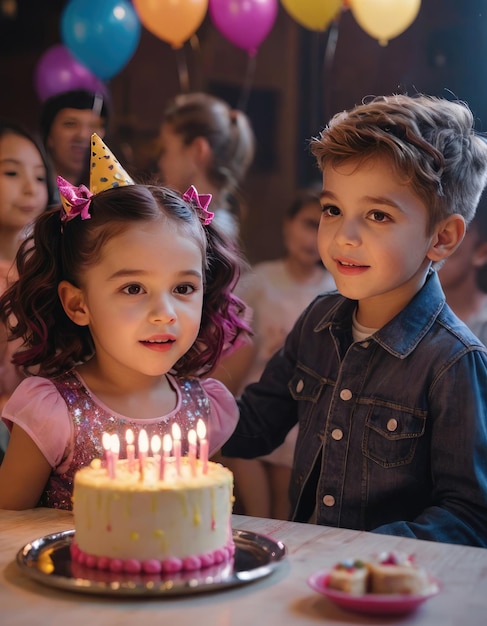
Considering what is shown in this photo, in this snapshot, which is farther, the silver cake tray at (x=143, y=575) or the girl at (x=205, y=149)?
the girl at (x=205, y=149)

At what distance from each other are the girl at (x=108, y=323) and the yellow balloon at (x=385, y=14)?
195cm

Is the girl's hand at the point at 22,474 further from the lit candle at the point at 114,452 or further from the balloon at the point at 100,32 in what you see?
the balloon at the point at 100,32

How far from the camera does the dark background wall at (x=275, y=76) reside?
3854 millimetres

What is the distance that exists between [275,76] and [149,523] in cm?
372

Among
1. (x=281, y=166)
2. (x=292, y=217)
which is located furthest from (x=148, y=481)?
(x=281, y=166)

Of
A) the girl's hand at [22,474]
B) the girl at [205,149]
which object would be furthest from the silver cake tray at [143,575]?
the girl at [205,149]

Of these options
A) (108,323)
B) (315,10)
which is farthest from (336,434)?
(315,10)

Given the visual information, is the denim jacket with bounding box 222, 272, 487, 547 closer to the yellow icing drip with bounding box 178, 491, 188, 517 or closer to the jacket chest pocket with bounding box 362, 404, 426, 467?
Result: the jacket chest pocket with bounding box 362, 404, 426, 467

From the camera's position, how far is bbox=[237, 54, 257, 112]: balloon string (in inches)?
186

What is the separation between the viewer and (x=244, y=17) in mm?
3947

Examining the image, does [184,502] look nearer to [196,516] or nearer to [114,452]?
[196,516]

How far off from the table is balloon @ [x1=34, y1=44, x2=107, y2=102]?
3.44m

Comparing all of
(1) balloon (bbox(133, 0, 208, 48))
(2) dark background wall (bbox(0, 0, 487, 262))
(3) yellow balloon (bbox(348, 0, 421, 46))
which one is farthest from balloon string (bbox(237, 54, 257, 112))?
(3) yellow balloon (bbox(348, 0, 421, 46))

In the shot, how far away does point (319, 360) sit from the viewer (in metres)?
1.93
